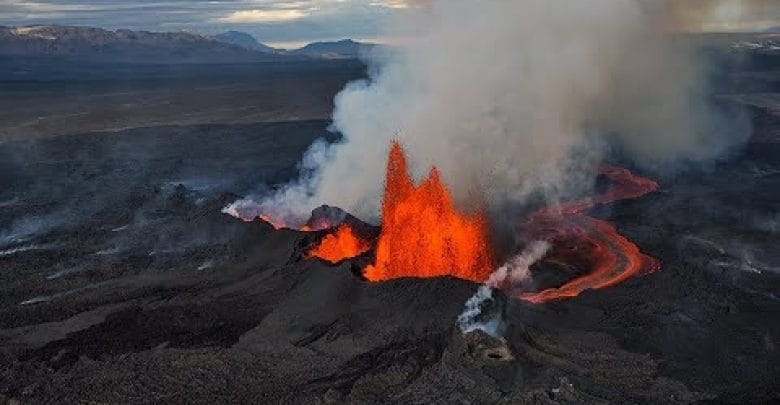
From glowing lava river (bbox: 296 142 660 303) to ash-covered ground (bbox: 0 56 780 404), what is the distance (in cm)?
137

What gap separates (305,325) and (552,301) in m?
10.6

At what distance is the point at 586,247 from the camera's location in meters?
41.4

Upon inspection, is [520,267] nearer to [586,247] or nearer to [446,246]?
[446,246]

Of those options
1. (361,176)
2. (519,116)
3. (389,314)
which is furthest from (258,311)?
(519,116)

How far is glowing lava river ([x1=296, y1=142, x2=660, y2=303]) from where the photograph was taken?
35000 mm

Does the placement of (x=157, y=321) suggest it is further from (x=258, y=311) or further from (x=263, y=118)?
(x=263, y=118)

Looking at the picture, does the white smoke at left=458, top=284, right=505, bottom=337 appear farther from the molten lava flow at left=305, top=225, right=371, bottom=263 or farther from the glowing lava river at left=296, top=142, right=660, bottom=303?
the molten lava flow at left=305, top=225, right=371, bottom=263

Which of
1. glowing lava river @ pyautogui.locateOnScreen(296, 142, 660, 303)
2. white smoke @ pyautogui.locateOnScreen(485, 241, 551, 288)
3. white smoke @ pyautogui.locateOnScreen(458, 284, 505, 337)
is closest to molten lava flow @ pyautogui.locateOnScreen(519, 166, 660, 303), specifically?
glowing lava river @ pyautogui.locateOnScreen(296, 142, 660, 303)

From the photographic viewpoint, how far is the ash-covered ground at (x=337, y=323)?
25125 mm

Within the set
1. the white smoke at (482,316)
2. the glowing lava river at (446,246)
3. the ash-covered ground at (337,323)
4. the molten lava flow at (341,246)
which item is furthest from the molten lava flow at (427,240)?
the white smoke at (482,316)

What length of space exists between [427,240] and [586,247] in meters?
10.5

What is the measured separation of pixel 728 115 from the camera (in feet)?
333

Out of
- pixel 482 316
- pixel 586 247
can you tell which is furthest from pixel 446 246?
pixel 586 247

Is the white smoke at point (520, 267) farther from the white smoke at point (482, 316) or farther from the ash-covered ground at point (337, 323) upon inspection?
the white smoke at point (482, 316)
